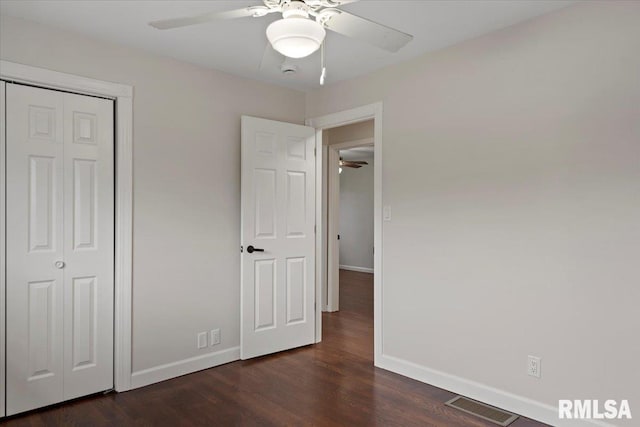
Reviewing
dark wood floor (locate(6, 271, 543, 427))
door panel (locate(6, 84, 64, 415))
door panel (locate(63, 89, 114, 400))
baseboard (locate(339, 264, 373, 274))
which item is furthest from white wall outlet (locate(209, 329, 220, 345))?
baseboard (locate(339, 264, 373, 274))

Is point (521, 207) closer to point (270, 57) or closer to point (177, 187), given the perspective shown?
point (270, 57)

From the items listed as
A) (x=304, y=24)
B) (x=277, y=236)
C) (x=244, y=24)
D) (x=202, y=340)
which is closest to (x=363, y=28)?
(x=304, y=24)

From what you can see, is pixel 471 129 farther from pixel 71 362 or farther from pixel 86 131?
pixel 71 362

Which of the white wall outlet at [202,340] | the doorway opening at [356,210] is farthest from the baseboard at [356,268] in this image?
the white wall outlet at [202,340]

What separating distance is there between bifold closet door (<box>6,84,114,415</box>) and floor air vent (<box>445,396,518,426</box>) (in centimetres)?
239

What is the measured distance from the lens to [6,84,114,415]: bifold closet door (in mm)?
2631

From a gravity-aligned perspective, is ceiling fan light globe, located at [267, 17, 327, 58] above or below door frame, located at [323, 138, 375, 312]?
above

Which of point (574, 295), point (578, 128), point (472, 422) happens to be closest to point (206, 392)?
point (472, 422)

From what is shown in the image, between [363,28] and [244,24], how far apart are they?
113 cm

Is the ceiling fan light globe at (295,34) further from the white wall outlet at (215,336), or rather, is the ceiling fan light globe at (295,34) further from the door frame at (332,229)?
the door frame at (332,229)

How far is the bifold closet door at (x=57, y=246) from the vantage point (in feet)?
8.63

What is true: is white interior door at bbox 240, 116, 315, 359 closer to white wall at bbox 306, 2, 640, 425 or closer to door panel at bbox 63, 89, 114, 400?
white wall at bbox 306, 2, 640, 425

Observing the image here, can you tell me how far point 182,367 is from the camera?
11.0 feet

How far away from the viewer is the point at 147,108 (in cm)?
319
